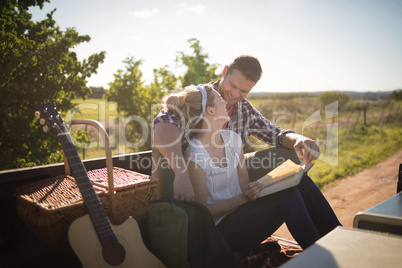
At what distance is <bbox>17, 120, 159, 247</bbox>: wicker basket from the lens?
1.93m

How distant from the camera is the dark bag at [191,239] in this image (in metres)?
1.91

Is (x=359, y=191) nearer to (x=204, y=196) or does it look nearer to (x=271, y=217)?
(x=271, y=217)

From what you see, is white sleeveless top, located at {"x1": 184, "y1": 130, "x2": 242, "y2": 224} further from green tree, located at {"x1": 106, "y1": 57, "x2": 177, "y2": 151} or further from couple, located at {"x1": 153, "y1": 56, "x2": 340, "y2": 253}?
green tree, located at {"x1": 106, "y1": 57, "x2": 177, "y2": 151}

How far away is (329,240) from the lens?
1.83 meters

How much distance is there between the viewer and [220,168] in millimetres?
2701

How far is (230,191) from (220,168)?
A: 0.84 feet

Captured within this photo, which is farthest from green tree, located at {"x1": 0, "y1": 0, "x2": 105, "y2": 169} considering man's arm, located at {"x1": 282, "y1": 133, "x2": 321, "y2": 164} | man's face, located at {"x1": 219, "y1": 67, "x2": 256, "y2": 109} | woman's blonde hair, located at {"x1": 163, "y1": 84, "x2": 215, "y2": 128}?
man's arm, located at {"x1": 282, "y1": 133, "x2": 321, "y2": 164}

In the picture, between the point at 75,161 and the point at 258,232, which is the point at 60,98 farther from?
the point at 258,232

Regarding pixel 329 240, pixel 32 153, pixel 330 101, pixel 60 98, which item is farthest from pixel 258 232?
pixel 330 101

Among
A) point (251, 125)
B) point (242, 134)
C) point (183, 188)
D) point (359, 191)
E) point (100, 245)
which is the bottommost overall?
point (359, 191)

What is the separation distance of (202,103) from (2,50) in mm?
2206

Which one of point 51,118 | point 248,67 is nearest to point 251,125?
point 248,67

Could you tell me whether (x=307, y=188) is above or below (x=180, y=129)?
below

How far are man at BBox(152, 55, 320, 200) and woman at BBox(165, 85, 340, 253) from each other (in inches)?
6.4
